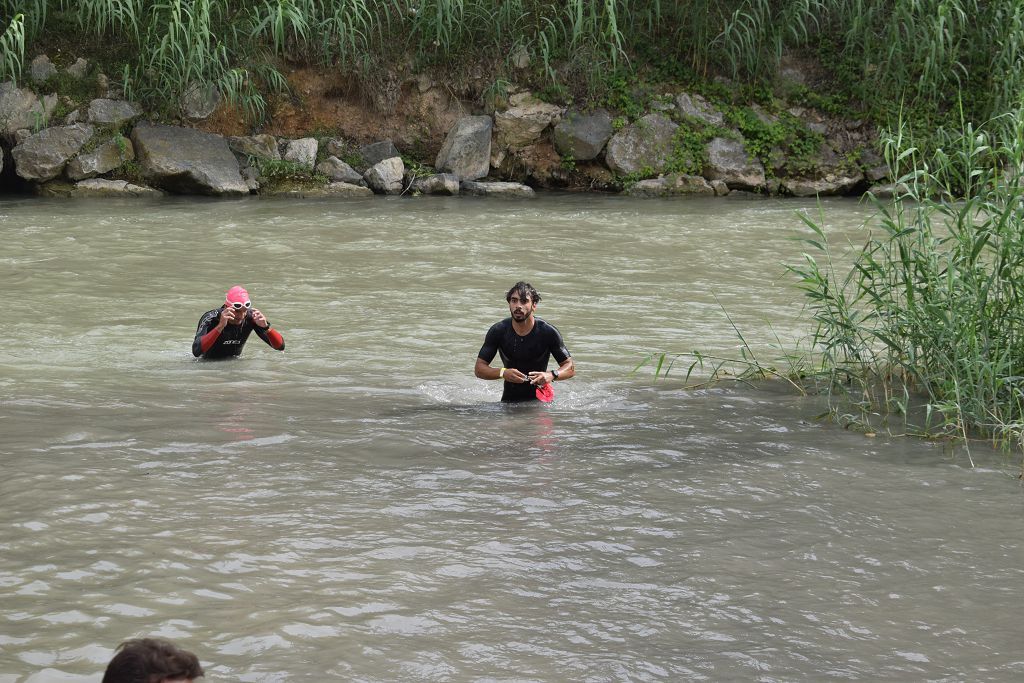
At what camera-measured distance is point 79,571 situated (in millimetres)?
4543

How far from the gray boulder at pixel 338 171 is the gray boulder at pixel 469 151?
1.38 m

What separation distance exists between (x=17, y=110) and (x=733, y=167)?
408 inches

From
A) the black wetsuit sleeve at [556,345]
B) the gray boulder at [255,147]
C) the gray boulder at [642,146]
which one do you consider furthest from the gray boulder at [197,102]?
the black wetsuit sleeve at [556,345]

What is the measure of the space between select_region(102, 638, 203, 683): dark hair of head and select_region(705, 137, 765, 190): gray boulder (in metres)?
16.5

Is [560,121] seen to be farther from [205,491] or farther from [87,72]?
[205,491]

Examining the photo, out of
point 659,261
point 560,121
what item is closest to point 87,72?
point 560,121

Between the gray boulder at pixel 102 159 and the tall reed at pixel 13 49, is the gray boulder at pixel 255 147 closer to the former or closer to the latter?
the gray boulder at pixel 102 159

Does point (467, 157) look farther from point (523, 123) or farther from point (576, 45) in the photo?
point (576, 45)

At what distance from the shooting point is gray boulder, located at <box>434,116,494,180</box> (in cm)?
1823

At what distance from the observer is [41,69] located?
17.5m

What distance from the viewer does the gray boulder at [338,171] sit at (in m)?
18.0

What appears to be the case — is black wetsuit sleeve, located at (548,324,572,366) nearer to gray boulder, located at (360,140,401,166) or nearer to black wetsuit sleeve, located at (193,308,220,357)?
black wetsuit sleeve, located at (193,308,220,357)

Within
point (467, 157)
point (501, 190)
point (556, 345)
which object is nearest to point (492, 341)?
point (556, 345)

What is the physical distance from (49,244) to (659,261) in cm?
677
